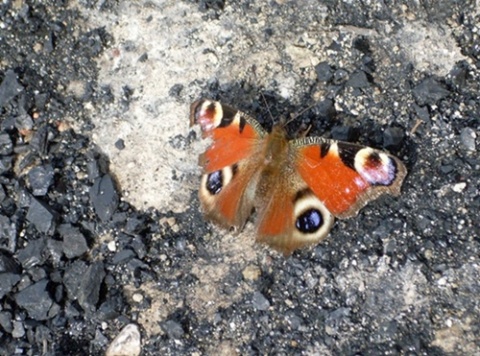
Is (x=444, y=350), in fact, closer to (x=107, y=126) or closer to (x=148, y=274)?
(x=148, y=274)

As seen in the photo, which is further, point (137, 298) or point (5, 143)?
point (5, 143)

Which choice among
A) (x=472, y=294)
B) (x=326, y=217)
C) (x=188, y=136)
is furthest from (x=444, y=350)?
(x=188, y=136)

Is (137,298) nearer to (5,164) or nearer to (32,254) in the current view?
(32,254)

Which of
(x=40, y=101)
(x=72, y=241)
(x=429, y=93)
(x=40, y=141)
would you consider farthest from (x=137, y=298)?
(x=429, y=93)

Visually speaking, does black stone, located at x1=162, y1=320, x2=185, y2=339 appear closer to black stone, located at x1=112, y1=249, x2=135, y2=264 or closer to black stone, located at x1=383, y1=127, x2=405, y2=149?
black stone, located at x1=112, y1=249, x2=135, y2=264

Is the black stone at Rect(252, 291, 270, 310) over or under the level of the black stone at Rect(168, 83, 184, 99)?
under

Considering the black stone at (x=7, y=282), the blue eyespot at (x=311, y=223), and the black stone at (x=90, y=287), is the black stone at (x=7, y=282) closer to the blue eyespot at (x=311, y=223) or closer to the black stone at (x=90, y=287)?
the black stone at (x=90, y=287)

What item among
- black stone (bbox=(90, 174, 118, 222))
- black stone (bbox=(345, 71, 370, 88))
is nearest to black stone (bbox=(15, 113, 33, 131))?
black stone (bbox=(90, 174, 118, 222))
